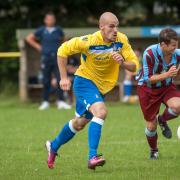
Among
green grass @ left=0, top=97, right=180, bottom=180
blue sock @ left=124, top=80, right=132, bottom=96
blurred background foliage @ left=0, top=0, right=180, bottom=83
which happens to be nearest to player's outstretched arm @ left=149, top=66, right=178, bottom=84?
green grass @ left=0, top=97, right=180, bottom=180

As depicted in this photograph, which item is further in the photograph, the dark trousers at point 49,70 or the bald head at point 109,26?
the dark trousers at point 49,70

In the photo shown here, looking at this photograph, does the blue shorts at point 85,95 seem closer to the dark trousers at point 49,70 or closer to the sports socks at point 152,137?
the sports socks at point 152,137

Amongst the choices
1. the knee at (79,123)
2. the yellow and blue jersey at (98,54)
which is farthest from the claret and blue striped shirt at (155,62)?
the knee at (79,123)

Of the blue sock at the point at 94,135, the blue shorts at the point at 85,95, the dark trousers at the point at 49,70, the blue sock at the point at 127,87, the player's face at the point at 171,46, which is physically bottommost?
the blue sock at the point at 127,87

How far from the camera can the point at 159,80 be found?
8164 millimetres

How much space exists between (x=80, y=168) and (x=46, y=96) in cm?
782

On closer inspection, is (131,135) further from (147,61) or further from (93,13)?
(93,13)

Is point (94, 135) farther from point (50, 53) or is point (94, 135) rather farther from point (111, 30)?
point (50, 53)

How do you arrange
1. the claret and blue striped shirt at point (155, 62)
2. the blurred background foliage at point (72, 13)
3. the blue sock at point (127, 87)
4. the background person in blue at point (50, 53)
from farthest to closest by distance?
1. the blurred background foliage at point (72, 13)
2. the blue sock at point (127, 87)
3. the background person in blue at point (50, 53)
4. the claret and blue striped shirt at point (155, 62)

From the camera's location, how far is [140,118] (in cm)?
1350

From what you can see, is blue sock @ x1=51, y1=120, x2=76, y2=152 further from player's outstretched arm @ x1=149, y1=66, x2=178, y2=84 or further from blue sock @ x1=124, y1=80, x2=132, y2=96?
blue sock @ x1=124, y1=80, x2=132, y2=96

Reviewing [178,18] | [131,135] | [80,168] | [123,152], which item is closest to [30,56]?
[178,18]

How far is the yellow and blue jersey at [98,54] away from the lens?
26.5 ft

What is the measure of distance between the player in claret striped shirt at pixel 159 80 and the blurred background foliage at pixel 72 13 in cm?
1107
